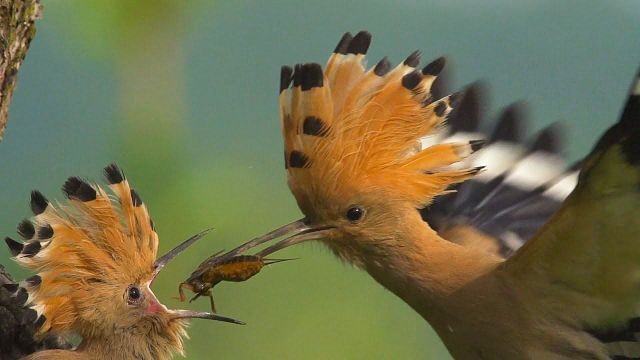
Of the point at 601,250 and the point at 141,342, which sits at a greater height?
the point at 601,250

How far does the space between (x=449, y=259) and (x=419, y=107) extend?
260 millimetres

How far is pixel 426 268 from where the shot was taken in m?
2.01

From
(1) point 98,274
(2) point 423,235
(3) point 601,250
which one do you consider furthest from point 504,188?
(1) point 98,274

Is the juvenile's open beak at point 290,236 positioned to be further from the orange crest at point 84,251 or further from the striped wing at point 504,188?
the striped wing at point 504,188

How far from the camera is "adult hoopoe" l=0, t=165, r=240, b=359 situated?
1919mm

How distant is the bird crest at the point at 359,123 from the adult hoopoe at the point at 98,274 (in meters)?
0.23

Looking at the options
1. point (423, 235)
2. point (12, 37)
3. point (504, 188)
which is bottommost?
point (504, 188)

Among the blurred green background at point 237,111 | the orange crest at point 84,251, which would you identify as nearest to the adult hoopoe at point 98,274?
the orange crest at point 84,251

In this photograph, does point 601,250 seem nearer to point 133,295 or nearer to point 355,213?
point 355,213

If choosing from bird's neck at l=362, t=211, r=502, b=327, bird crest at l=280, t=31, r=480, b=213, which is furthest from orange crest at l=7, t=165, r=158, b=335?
bird's neck at l=362, t=211, r=502, b=327

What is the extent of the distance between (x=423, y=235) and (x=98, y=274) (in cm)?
56

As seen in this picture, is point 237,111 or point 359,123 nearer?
point 359,123

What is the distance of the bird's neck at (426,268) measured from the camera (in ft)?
6.49

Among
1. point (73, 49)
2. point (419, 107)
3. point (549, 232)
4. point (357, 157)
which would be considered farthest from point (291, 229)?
point (73, 49)
